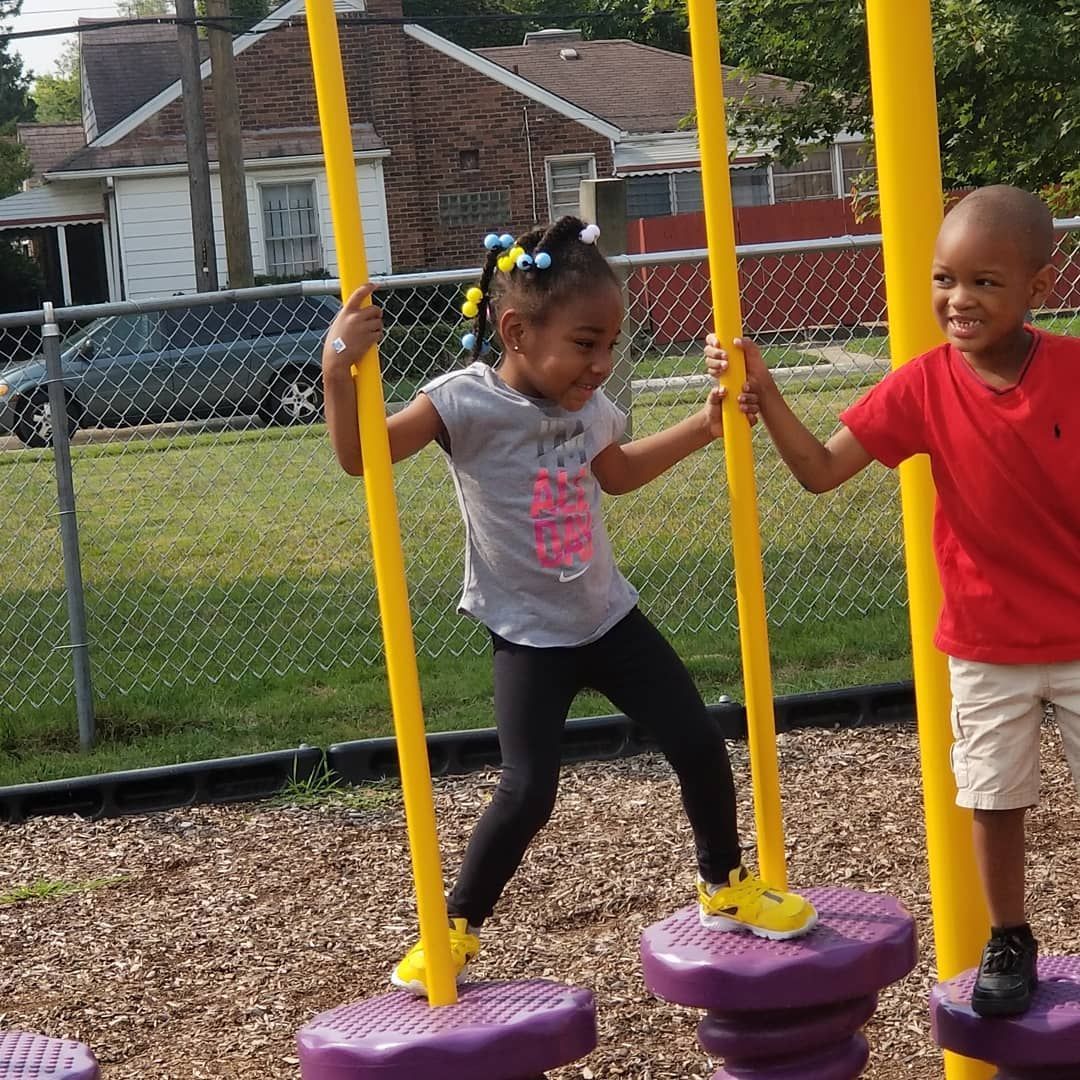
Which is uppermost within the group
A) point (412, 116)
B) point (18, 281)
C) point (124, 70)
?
point (124, 70)

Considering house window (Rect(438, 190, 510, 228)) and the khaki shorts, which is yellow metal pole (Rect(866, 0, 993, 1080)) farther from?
house window (Rect(438, 190, 510, 228))

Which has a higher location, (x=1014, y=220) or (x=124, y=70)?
(x=124, y=70)

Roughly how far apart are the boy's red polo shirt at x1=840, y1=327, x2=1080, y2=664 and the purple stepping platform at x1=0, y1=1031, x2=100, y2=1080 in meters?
1.38

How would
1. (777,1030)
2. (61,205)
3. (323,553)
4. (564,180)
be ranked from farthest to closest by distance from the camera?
1. (61,205)
2. (564,180)
3. (323,553)
4. (777,1030)

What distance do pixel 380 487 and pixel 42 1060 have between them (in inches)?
35.0

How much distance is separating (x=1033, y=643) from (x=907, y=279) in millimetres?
618

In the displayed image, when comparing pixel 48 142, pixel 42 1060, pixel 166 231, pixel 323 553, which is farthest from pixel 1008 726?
pixel 48 142

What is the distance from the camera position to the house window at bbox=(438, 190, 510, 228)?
28984mm

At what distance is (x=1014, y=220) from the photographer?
240cm

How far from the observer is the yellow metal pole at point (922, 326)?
8.70ft

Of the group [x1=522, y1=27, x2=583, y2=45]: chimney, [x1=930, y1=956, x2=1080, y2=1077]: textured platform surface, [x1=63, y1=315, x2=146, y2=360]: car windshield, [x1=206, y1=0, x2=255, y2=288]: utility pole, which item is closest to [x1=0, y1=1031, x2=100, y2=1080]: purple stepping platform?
[x1=930, y1=956, x2=1080, y2=1077]: textured platform surface

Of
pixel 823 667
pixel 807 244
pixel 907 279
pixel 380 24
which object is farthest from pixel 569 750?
pixel 380 24

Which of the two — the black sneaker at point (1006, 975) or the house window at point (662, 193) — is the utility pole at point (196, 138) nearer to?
the house window at point (662, 193)

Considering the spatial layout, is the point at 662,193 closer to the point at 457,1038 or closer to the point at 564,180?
the point at 564,180
